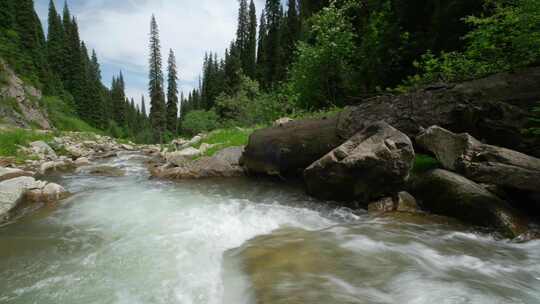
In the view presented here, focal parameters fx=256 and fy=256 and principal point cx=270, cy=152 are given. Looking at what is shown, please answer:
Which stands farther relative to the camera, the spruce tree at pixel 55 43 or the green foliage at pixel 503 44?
the spruce tree at pixel 55 43

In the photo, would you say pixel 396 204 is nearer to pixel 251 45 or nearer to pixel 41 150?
pixel 41 150

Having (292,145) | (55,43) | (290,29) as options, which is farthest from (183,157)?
(55,43)

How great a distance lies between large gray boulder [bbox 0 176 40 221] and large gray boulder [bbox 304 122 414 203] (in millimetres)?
6340

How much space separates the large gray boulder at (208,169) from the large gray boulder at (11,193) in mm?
3911

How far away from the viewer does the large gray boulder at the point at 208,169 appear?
924cm

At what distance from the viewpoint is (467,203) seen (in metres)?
4.30

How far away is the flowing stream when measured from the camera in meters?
2.71

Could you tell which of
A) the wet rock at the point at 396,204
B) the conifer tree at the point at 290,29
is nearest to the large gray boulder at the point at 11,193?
the wet rock at the point at 396,204

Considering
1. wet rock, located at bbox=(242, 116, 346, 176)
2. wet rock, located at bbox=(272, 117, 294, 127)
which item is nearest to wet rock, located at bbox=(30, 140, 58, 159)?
wet rock, located at bbox=(242, 116, 346, 176)

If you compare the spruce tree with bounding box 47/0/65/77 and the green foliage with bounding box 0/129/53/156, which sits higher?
the spruce tree with bounding box 47/0/65/77

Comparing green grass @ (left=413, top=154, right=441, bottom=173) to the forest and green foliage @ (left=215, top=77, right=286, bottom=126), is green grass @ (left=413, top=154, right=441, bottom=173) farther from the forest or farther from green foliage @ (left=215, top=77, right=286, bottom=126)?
green foliage @ (left=215, top=77, right=286, bottom=126)

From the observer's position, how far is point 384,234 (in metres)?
4.09

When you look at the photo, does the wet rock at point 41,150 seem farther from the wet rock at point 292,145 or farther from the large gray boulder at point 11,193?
the wet rock at point 292,145

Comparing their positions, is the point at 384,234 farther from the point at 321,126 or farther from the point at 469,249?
the point at 321,126
